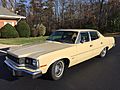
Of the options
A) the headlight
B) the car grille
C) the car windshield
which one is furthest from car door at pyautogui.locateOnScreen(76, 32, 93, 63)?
the car grille

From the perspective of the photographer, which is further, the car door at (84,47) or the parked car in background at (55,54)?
the car door at (84,47)

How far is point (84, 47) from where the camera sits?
6.30 m

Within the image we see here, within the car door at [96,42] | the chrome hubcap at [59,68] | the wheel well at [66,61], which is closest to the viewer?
the chrome hubcap at [59,68]

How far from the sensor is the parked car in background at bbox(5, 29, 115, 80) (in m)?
4.83

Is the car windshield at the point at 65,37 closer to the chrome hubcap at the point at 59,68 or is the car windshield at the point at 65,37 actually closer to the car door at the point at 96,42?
the car door at the point at 96,42

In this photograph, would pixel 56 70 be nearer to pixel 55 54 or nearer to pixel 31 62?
pixel 55 54

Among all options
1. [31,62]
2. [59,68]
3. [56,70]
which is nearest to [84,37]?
[59,68]

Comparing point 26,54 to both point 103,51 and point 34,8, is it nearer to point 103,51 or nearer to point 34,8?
point 103,51

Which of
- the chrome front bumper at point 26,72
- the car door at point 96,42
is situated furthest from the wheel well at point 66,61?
the car door at point 96,42

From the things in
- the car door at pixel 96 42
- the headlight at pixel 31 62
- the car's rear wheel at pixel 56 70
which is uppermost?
the car door at pixel 96 42

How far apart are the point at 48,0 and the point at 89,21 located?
16.3 m

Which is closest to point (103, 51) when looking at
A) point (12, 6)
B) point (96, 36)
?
point (96, 36)

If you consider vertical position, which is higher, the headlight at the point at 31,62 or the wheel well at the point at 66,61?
the headlight at the point at 31,62

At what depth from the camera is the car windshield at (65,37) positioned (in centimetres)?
631
